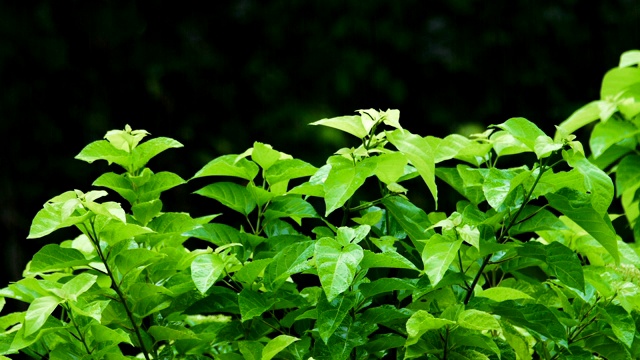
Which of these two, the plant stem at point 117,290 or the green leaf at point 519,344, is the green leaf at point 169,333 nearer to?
the plant stem at point 117,290

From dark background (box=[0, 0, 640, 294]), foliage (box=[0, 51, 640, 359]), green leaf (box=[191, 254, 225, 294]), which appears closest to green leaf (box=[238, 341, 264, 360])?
foliage (box=[0, 51, 640, 359])

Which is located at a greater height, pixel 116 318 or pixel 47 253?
pixel 47 253

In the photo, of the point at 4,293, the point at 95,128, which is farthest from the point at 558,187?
the point at 95,128

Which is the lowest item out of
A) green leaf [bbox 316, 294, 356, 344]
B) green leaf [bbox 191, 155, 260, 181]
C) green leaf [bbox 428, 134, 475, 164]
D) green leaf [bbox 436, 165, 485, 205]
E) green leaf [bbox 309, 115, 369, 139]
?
green leaf [bbox 316, 294, 356, 344]

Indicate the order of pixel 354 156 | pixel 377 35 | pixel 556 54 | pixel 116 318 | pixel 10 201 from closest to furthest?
pixel 354 156 < pixel 116 318 < pixel 10 201 < pixel 377 35 < pixel 556 54

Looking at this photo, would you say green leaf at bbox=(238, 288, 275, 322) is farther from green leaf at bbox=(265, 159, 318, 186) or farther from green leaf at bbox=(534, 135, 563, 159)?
green leaf at bbox=(534, 135, 563, 159)

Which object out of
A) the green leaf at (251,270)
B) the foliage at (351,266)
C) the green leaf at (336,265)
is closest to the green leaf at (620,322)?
the foliage at (351,266)

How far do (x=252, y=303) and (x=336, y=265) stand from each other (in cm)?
18

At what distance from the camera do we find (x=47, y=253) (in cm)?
138

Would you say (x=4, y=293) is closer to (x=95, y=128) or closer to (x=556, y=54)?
(x=95, y=128)

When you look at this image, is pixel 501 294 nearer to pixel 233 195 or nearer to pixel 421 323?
pixel 421 323

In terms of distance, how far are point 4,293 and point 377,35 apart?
426cm

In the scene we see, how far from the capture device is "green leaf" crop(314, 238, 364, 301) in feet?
3.93

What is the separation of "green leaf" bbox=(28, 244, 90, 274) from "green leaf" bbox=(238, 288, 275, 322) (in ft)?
0.87
